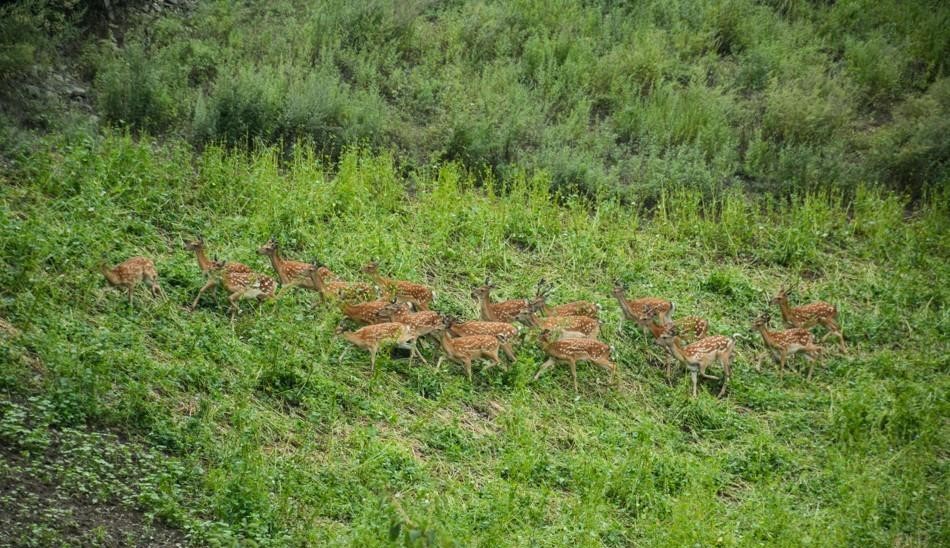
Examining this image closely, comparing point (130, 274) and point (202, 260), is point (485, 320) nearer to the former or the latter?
point (202, 260)

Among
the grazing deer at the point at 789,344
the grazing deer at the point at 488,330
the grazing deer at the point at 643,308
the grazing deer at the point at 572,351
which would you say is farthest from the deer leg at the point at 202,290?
the grazing deer at the point at 789,344

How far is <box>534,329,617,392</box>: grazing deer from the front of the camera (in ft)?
35.9

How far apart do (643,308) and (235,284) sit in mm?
4479

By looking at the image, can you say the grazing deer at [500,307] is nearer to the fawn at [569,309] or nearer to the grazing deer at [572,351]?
the fawn at [569,309]

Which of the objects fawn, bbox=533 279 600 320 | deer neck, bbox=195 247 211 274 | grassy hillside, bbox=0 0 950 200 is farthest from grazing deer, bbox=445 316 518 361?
grassy hillside, bbox=0 0 950 200

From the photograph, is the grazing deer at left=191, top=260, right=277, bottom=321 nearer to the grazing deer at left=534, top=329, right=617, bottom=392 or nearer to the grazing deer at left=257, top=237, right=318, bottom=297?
the grazing deer at left=257, top=237, right=318, bottom=297

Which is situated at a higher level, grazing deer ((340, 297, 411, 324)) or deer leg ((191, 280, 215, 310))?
deer leg ((191, 280, 215, 310))

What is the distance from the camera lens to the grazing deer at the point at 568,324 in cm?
1124

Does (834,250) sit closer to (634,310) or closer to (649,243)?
(649,243)

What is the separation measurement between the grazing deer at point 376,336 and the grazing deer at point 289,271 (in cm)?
107

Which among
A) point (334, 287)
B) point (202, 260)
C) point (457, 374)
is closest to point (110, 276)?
point (202, 260)

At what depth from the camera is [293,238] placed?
12789 mm

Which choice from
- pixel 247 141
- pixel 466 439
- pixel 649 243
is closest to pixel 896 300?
pixel 649 243

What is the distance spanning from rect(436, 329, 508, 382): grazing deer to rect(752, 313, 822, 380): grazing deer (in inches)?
127
